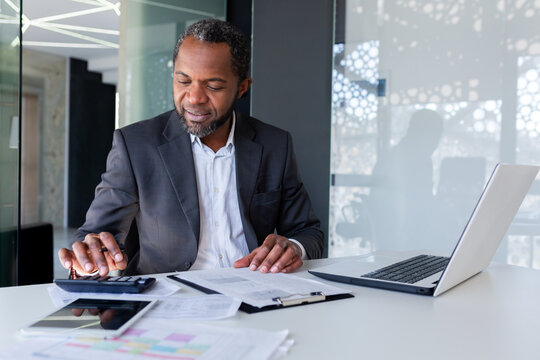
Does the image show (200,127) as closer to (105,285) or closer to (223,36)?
(223,36)

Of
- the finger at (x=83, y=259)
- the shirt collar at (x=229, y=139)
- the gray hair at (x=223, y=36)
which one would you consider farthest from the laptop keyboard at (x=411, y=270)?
the gray hair at (x=223, y=36)

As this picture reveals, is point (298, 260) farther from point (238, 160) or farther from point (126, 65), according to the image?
point (126, 65)

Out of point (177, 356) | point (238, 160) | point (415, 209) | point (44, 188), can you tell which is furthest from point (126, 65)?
point (177, 356)

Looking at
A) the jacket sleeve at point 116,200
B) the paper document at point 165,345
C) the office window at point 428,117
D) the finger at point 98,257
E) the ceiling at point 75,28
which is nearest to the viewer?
the paper document at point 165,345

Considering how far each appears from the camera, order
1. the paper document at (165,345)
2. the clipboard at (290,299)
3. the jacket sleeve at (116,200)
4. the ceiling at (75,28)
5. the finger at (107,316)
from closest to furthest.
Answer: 1. the paper document at (165,345)
2. the finger at (107,316)
3. the clipboard at (290,299)
4. the jacket sleeve at (116,200)
5. the ceiling at (75,28)

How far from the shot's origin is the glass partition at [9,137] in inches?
107

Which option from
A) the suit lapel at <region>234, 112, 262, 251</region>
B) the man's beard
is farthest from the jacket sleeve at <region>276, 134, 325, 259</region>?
the man's beard

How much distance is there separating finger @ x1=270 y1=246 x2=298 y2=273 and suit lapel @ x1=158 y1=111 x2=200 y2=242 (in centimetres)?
46

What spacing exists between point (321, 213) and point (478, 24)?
5.43 feet

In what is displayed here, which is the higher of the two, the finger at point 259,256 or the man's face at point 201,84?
the man's face at point 201,84

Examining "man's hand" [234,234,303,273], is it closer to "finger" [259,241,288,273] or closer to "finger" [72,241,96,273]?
"finger" [259,241,288,273]

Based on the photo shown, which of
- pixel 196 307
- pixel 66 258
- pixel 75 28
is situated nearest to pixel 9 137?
pixel 75 28

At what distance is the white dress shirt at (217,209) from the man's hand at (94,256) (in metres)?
0.58

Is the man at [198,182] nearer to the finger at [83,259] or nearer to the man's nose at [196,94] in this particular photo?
the man's nose at [196,94]
